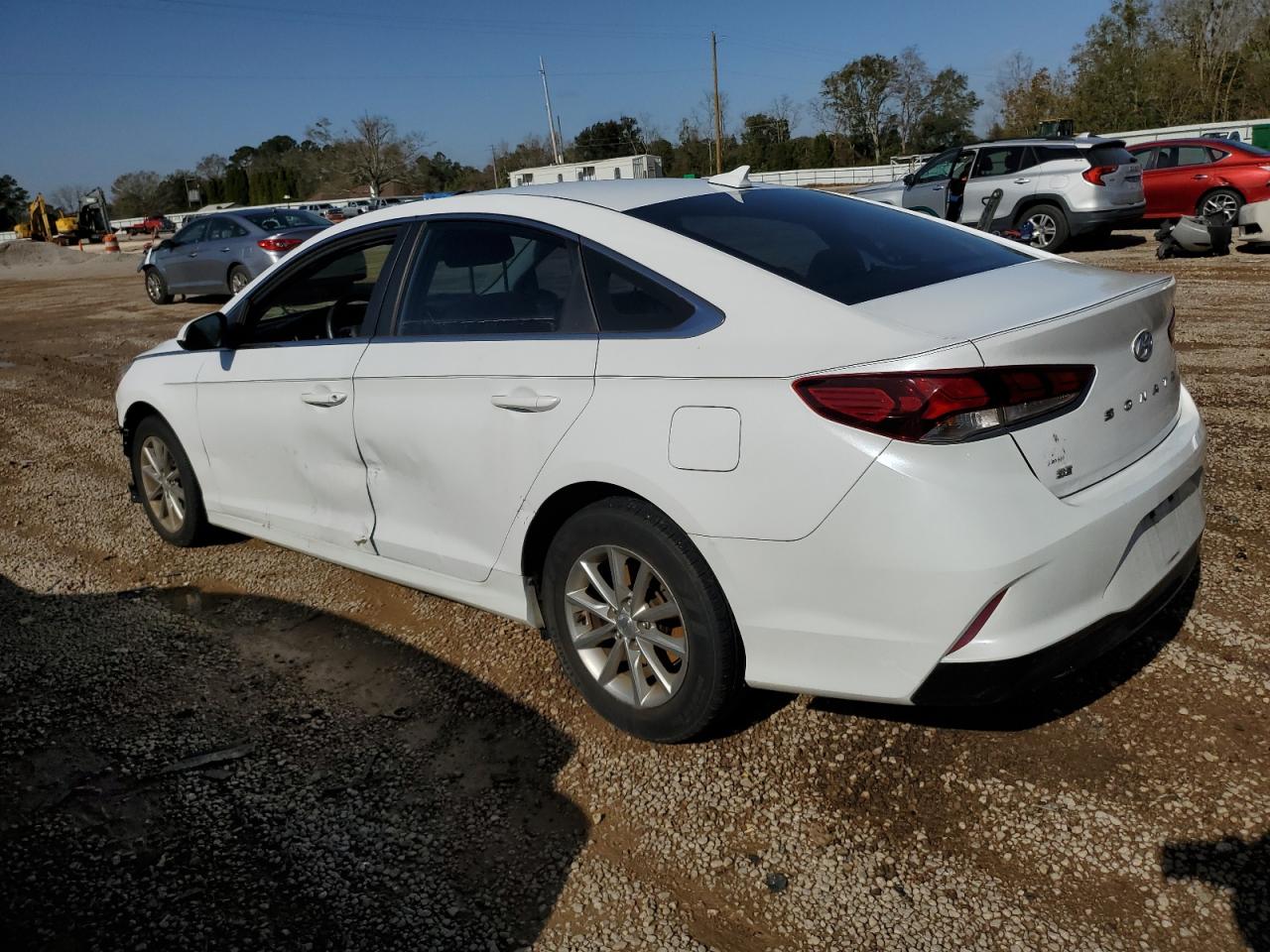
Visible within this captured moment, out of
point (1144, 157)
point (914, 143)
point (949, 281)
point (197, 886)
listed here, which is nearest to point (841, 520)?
point (949, 281)

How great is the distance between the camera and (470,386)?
3229 millimetres

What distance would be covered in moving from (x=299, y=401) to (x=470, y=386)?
1.05 metres

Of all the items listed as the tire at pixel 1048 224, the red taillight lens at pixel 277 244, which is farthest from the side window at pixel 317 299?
the tire at pixel 1048 224

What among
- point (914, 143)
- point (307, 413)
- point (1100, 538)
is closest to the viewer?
point (1100, 538)

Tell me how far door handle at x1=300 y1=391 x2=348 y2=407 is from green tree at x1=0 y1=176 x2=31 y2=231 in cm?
9632

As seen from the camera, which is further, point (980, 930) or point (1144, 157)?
point (1144, 157)

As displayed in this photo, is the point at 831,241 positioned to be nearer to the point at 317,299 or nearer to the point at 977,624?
the point at 977,624

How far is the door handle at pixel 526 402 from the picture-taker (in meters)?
2.98

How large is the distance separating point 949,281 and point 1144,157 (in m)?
16.0

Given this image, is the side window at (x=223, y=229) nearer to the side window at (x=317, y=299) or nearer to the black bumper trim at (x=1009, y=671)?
the side window at (x=317, y=299)

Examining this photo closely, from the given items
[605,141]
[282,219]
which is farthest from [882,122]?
[282,219]

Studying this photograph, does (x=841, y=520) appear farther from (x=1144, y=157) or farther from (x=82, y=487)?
(x=1144, y=157)

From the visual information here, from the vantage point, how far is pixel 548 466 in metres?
2.98

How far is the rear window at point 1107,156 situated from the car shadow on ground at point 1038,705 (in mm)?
12868
